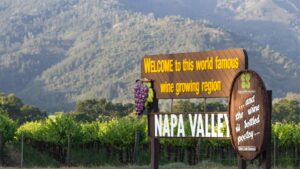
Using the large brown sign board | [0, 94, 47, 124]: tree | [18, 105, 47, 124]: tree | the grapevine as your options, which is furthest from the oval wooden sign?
[18, 105, 47, 124]: tree

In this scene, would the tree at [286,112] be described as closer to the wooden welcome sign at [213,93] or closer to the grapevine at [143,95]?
the grapevine at [143,95]

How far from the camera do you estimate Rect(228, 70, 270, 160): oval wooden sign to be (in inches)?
527

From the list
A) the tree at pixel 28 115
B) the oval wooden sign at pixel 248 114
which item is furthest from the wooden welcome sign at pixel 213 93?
the tree at pixel 28 115

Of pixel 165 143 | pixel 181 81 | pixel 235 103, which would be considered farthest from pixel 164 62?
pixel 165 143

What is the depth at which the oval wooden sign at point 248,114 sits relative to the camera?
1340cm

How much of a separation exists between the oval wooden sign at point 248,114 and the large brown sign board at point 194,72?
94 cm

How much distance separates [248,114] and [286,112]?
7096cm

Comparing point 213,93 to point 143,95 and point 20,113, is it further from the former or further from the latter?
point 20,113

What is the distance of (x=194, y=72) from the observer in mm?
16188

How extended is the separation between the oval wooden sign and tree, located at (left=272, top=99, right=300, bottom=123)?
6556cm

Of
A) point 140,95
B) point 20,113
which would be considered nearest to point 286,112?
point 20,113

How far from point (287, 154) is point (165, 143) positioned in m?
7.24

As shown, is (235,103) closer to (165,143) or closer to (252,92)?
(252,92)

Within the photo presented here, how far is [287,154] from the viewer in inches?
1590
